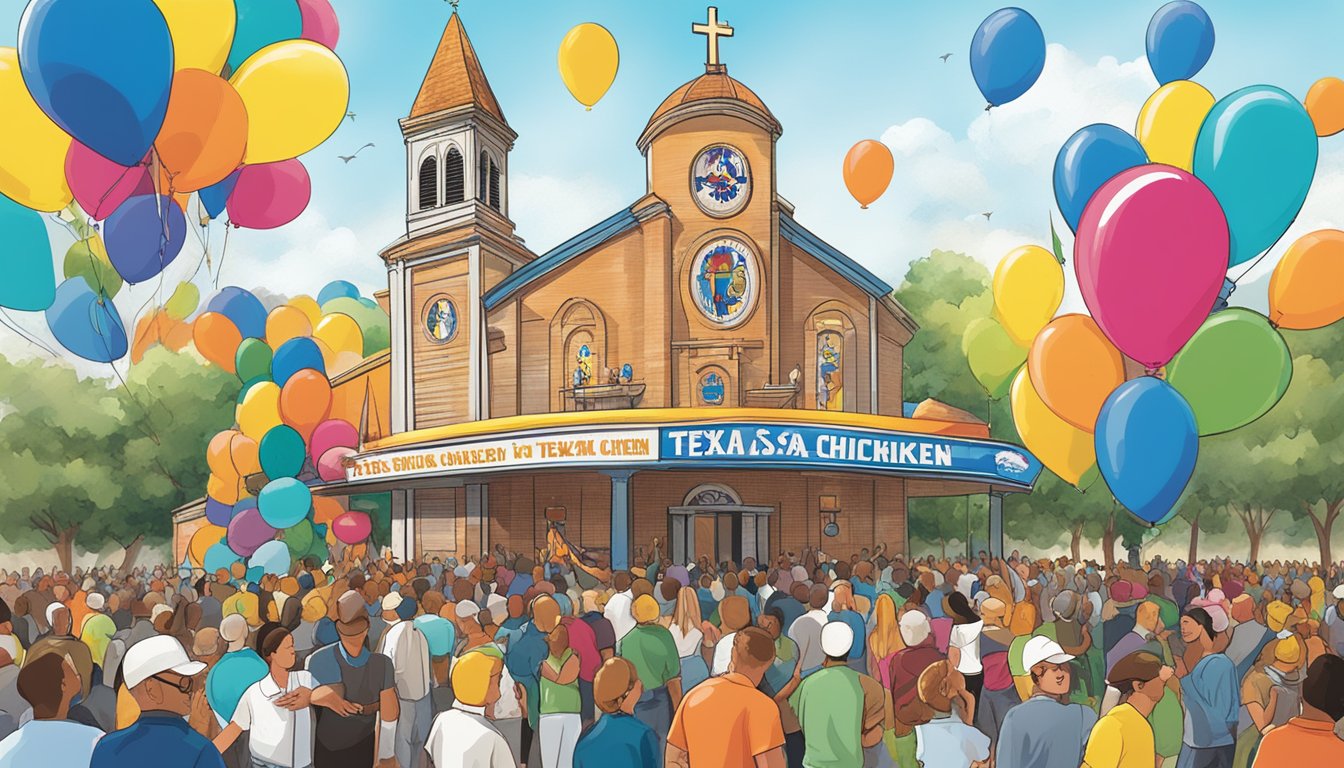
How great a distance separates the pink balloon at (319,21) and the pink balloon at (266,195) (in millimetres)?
1768

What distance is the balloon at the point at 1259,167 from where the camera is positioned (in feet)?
48.3

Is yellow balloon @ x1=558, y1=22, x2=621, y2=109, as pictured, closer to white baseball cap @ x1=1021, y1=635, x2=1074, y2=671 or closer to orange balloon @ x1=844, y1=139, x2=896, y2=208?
orange balloon @ x1=844, y1=139, x2=896, y2=208

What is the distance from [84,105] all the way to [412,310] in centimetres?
2245

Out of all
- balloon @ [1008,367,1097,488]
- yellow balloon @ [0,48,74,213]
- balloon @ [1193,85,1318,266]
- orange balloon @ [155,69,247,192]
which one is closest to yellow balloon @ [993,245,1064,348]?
balloon @ [1008,367,1097,488]

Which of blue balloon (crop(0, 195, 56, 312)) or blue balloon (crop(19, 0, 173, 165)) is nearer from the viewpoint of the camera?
blue balloon (crop(19, 0, 173, 165))

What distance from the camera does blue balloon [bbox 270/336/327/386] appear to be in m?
28.5

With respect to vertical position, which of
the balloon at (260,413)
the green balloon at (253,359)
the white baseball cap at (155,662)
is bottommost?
the white baseball cap at (155,662)

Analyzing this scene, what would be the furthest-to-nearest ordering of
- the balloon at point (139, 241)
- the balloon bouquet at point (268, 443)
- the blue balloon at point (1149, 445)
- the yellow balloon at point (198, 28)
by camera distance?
the balloon bouquet at point (268, 443) → the balloon at point (139, 241) → the blue balloon at point (1149, 445) → the yellow balloon at point (198, 28)

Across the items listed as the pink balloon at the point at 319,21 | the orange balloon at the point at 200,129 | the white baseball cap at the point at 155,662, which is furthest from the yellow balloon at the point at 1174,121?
the white baseball cap at the point at 155,662

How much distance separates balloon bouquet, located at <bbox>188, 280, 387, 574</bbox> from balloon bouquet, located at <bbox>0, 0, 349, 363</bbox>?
7.52 meters

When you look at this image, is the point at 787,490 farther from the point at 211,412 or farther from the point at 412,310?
the point at 211,412

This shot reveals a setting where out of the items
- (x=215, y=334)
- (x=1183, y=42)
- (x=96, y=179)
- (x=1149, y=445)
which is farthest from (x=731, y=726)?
(x=215, y=334)

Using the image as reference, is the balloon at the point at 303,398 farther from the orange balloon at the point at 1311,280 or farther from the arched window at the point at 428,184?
the orange balloon at the point at 1311,280

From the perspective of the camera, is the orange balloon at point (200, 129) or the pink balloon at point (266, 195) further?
the pink balloon at point (266, 195)
